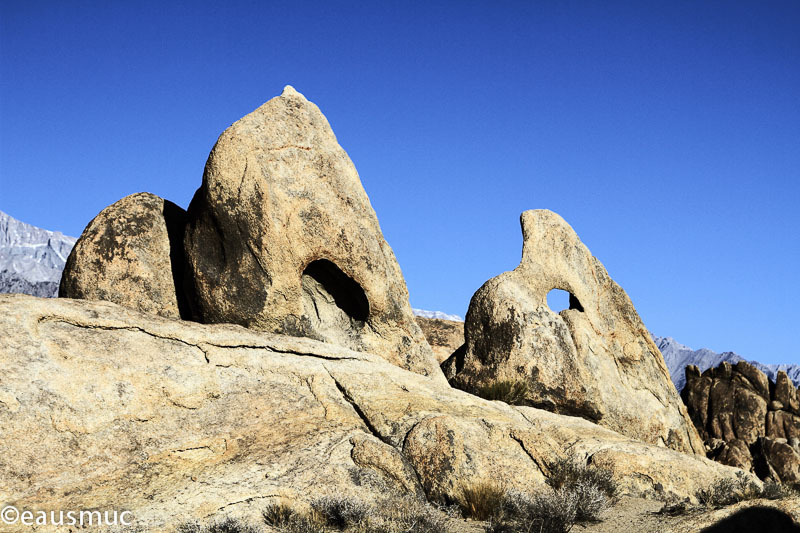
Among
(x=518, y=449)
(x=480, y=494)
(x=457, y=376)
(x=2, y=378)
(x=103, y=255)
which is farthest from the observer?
(x=457, y=376)

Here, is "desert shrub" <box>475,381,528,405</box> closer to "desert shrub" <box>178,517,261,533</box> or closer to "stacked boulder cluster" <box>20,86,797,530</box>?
"stacked boulder cluster" <box>20,86,797,530</box>

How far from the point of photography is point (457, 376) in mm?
17203

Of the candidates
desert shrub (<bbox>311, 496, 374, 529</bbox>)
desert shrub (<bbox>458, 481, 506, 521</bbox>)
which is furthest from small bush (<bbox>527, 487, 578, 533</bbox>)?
desert shrub (<bbox>311, 496, 374, 529</bbox>)

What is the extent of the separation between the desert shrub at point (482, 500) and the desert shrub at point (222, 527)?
9.52 ft

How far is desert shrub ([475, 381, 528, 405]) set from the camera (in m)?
15.0

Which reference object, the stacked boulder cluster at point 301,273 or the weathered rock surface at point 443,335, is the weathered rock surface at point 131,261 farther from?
the weathered rock surface at point 443,335

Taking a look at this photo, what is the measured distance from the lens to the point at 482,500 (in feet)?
34.1

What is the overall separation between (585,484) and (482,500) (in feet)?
4.98

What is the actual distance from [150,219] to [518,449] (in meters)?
8.22

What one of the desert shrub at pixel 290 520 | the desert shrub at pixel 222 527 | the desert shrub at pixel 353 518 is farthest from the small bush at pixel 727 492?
the desert shrub at pixel 222 527

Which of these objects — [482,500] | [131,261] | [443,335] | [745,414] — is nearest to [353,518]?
[482,500]

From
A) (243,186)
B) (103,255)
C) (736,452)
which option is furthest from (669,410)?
(103,255)

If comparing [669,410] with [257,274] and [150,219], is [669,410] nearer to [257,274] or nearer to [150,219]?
[257,274]

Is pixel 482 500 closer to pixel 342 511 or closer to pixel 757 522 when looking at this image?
pixel 342 511
